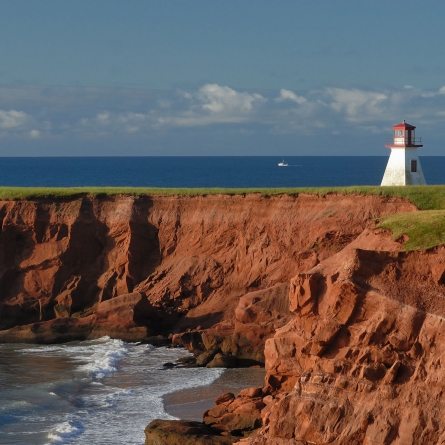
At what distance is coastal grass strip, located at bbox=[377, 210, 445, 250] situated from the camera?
802 inches

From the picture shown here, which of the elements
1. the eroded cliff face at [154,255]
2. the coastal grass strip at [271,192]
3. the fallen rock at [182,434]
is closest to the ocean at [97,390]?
the fallen rock at [182,434]

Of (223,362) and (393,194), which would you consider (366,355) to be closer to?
(223,362)

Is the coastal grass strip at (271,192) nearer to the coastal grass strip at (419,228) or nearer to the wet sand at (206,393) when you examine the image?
the wet sand at (206,393)

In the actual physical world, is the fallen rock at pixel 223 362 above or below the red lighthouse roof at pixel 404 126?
below

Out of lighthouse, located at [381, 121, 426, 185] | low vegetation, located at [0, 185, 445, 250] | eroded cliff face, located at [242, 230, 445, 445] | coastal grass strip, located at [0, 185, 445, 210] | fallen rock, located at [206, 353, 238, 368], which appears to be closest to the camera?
eroded cliff face, located at [242, 230, 445, 445]

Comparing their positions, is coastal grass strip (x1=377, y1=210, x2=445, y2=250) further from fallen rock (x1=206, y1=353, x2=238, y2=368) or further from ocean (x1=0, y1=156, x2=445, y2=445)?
fallen rock (x1=206, y1=353, x2=238, y2=368)

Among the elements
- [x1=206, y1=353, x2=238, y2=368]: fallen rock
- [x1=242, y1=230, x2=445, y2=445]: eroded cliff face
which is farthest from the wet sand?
[x1=242, y1=230, x2=445, y2=445]: eroded cliff face

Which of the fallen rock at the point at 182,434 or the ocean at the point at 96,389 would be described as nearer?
the fallen rock at the point at 182,434

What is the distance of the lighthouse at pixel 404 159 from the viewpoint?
4597cm

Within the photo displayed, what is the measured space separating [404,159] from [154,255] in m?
15.8

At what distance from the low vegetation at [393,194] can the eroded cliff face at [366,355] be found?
6.50 ft

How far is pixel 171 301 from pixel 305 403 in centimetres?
1741

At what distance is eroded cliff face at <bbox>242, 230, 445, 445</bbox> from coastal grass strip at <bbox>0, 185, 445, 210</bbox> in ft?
48.1

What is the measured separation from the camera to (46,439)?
73.4 feet
